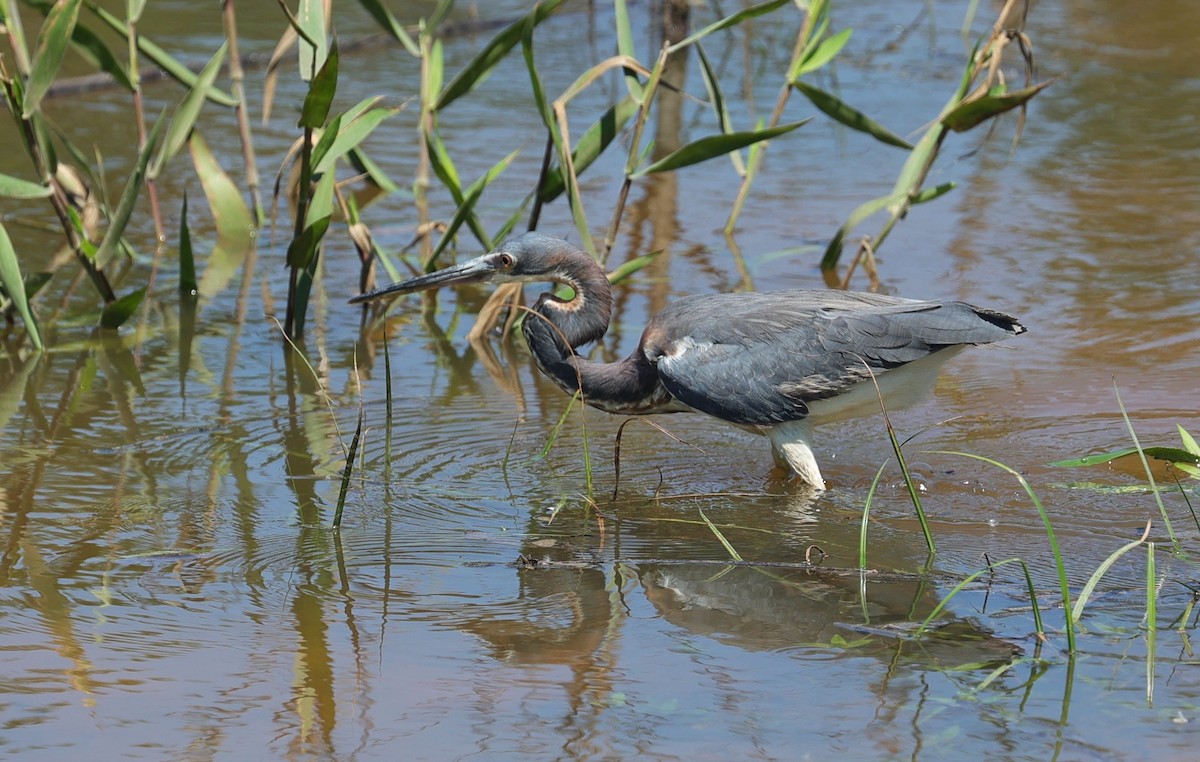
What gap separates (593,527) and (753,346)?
1.02m

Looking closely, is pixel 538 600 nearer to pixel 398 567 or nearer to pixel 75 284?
pixel 398 567

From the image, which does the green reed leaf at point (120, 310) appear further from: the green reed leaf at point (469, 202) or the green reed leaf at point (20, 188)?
the green reed leaf at point (469, 202)

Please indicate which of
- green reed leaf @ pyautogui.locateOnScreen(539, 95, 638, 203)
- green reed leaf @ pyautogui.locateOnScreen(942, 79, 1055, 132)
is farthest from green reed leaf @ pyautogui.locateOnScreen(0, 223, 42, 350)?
green reed leaf @ pyautogui.locateOnScreen(942, 79, 1055, 132)

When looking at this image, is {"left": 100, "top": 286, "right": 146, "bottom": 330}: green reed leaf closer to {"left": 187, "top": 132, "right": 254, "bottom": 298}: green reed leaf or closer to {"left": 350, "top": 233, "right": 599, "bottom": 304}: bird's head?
{"left": 187, "top": 132, "right": 254, "bottom": 298}: green reed leaf

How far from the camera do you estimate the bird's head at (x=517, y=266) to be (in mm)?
5750

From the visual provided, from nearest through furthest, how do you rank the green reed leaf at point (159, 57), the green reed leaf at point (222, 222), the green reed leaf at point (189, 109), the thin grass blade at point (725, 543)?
the thin grass blade at point (725, 543) < the green reed leaf at point (189, 109) < the green reed leaf at point (159, 57) < the green reed leaf at point (222, 222)

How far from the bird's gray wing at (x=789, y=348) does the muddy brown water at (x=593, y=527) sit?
325 mm

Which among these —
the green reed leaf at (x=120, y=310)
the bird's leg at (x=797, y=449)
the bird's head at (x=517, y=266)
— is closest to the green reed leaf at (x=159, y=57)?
the green reed leaf at (x=120, y=310)

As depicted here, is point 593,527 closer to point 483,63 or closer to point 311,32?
point 311,32

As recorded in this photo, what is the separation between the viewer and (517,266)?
5.78m

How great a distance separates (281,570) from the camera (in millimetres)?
4500

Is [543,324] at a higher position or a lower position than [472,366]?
higher

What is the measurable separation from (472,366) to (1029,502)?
2.70 m

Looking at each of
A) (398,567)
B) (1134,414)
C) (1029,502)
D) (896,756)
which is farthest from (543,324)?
(896,756)
